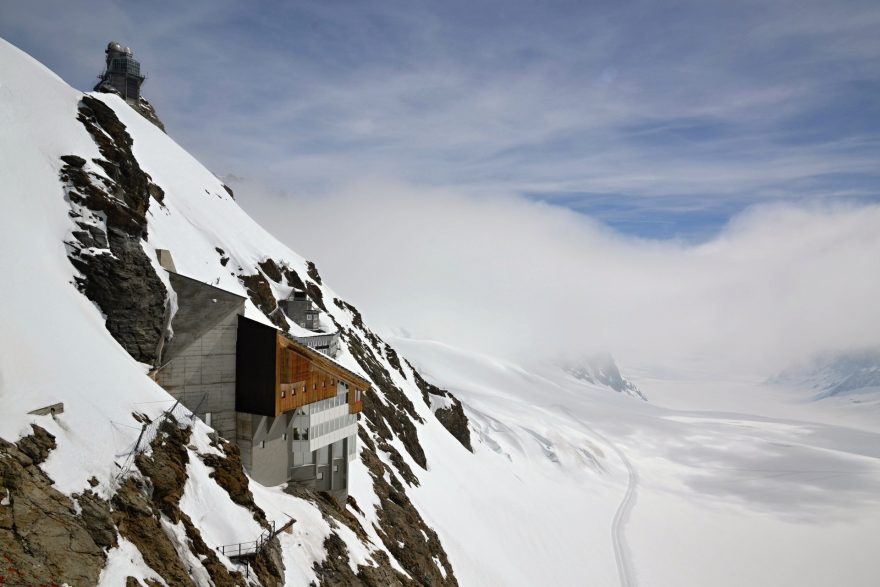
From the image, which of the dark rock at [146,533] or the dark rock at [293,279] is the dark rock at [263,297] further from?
the dark rock at [146,533]

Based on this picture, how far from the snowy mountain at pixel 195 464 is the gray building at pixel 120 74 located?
5.79m

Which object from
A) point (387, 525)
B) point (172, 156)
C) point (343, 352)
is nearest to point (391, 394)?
point (343, 352)

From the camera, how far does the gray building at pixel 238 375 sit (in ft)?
89.3

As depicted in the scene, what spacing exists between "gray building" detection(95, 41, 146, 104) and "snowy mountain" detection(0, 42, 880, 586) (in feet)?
19.0

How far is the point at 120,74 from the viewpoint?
3108 inches

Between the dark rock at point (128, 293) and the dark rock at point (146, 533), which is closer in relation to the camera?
the dark rock at point (146, 533)

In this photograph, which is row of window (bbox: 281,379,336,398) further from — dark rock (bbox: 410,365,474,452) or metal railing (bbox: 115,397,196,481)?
dark rock (bbox: 410,365,474,452)

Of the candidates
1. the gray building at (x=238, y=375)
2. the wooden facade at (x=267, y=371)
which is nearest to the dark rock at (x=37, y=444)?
the gray building at (x=238, y=375)

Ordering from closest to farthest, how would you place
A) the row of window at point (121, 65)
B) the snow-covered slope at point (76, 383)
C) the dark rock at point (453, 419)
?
the snow-covered slope at point (76, 383), the row of window at point (121, 65), the dark rock at point (453, 419)

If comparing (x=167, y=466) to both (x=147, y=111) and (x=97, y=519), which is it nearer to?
(x=97, y=519)

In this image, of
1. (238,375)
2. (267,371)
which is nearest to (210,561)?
(267,371)

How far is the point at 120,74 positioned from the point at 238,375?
68.8m

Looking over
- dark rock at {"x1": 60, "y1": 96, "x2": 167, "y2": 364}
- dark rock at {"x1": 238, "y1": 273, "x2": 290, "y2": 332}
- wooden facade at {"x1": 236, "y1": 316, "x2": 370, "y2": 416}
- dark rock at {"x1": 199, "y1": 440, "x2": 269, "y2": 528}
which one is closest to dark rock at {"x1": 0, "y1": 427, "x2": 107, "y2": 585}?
dark rock at {"x1": 199, "y1": 440, "x2": 269, "y2": 528}

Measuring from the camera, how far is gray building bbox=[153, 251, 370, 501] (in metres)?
27.2
